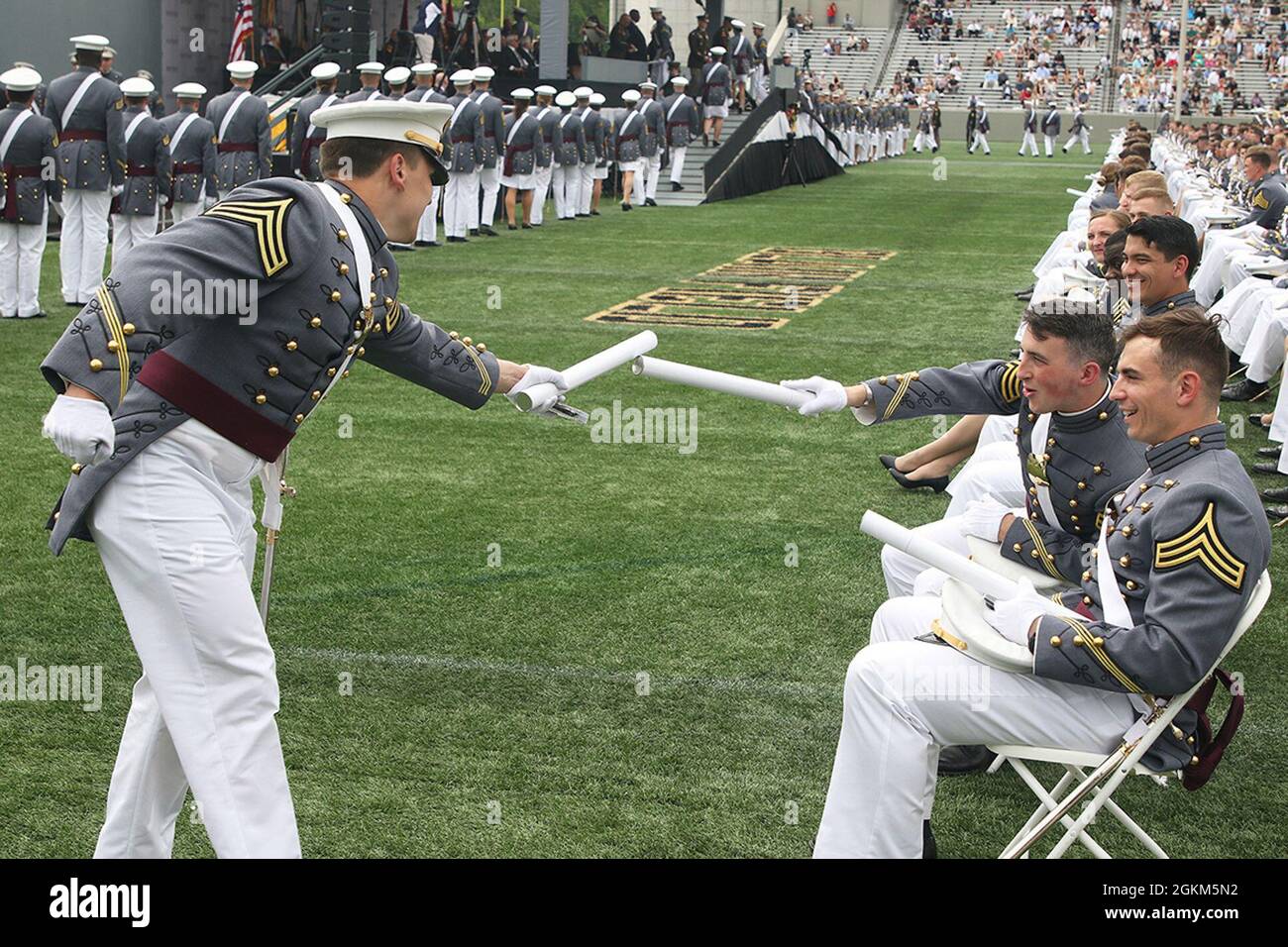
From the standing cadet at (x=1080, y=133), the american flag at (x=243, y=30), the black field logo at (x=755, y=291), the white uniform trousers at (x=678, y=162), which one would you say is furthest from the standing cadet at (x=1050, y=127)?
the black field logo at (x=755, y=291)

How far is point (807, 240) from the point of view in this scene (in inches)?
819

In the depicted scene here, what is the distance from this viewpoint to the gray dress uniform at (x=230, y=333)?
10.8ft

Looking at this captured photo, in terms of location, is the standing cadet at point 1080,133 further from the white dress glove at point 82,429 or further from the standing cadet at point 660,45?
the white dress glove at point 82,429

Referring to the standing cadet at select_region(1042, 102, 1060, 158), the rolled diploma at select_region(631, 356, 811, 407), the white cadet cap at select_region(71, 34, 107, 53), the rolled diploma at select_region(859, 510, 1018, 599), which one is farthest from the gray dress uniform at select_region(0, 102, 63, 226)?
the standing cadet at select_region(1042, 102, 1060, 158)

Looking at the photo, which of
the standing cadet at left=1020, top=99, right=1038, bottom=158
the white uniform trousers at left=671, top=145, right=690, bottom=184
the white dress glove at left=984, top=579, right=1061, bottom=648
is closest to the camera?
the white dress glove at left=984, top=579, right=1061, bottom=648

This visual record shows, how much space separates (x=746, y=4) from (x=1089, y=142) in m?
13.5

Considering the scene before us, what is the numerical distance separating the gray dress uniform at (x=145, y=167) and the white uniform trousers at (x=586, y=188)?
9416mm

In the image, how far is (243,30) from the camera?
28172 mm

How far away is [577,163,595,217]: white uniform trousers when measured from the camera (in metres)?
23.8

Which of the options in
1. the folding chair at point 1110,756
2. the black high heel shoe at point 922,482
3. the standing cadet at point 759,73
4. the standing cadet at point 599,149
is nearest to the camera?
the folding chair at point 1110,756

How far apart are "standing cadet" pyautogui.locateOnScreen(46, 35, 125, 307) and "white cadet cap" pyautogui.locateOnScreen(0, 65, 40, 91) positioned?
0.51 meters

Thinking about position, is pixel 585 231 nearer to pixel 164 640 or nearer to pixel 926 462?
pixel 926 462

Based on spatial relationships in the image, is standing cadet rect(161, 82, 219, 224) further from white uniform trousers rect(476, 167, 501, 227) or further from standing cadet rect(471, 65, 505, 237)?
white uniform trousers rect(476, 167, 501, 227)

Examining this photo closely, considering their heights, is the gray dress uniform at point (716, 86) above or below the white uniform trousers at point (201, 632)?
above
